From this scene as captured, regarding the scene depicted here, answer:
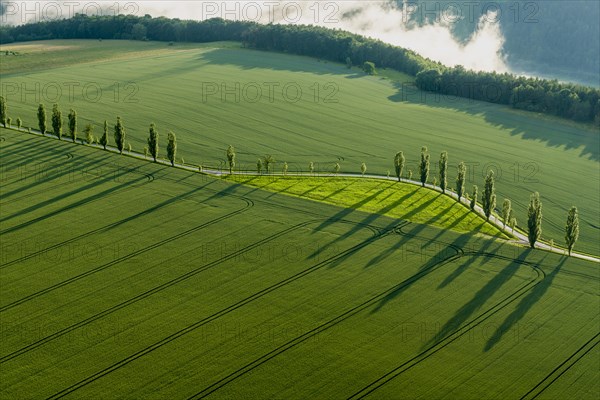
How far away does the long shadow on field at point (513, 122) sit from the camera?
14238cm

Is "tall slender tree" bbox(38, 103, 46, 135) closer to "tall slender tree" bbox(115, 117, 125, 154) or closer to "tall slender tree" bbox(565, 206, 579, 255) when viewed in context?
"tall slender tree" bbox(115, 117, 125, 154)

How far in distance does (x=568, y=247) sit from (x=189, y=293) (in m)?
49.3

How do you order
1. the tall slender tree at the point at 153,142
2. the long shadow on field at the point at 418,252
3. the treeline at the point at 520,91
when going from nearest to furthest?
the long shadow on field at the point at 418,252, the tall slender tree at the point at 153,142, the treeline at the point at 520,91

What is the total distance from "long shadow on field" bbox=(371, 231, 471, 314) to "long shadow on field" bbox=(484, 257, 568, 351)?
10682 millimetres

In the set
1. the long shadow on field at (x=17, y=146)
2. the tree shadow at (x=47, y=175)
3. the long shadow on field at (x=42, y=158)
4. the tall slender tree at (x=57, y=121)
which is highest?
the tall slender tree at (x=57, y=121)

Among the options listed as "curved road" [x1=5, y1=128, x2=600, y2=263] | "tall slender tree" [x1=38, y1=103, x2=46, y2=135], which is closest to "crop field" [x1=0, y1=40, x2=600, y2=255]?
"curved road" [x1=5, y1=128, x2=600, y2=263]

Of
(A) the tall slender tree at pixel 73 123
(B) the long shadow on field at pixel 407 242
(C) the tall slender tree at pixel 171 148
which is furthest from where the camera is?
(A) the tall slender tree at pixel 73 123

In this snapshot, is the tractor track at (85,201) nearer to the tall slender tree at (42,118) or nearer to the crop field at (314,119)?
the crop field at (314,119)

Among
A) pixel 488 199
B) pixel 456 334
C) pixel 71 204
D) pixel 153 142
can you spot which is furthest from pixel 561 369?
pixel 153 142

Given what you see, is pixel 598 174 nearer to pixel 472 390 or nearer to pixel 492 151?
pixel 492 151

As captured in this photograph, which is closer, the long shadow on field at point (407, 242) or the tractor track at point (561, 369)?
the tractor track at point (561, 369)

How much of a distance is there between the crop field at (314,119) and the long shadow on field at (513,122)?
16.8 inches

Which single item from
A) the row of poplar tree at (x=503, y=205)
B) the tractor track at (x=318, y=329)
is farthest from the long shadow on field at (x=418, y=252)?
the row of poplar tree at (x=503, y=205)

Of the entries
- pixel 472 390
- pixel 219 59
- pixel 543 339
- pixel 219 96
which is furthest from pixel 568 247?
pixel 219 59
